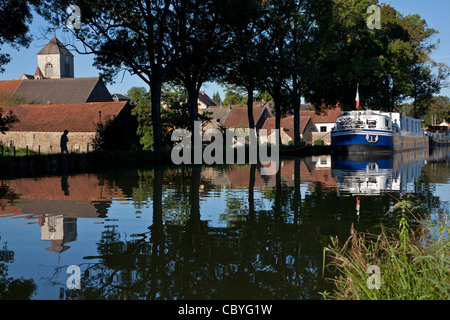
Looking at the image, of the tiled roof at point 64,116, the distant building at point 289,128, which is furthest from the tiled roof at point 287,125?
the tiled roof at point 64,116

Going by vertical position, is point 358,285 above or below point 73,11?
below

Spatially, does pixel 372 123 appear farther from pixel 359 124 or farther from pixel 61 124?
pixel 61 124

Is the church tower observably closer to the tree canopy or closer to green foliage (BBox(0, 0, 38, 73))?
the tree canopy

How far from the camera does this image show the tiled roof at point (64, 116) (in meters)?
50.3

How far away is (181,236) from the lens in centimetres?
755

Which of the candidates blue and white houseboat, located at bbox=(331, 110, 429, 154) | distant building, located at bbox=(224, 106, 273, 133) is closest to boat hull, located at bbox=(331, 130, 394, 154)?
blue and white houseboat, located at bbox=(331, 110, 429, 154)

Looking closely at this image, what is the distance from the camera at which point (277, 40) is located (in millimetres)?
37469

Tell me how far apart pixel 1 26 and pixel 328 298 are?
2206cm

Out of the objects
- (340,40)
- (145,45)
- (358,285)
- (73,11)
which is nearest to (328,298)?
(358,285)

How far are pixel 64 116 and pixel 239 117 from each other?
1273 inches

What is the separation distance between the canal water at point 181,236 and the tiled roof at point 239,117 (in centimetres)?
6100

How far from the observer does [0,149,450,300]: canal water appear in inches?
199

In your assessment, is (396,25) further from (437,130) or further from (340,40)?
(437,130)
